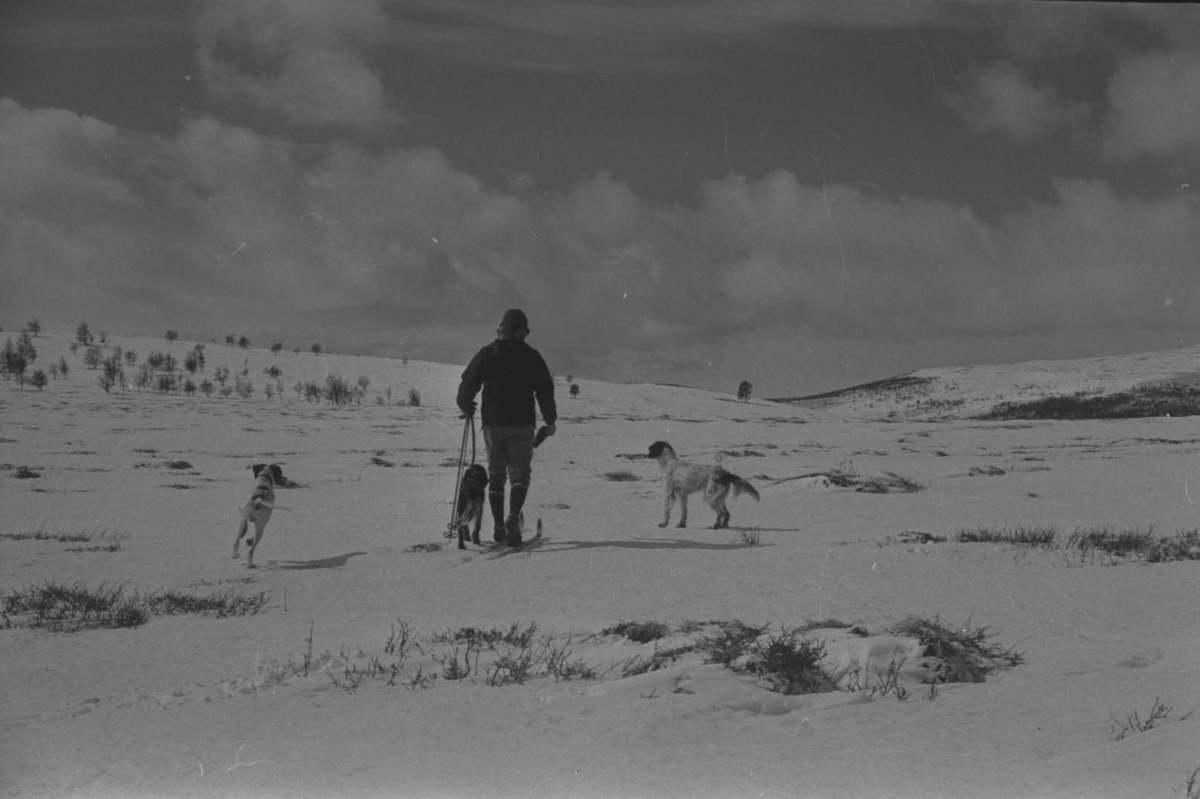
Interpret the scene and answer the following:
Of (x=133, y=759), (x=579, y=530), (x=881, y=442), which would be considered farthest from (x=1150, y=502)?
(x=881, y=442)

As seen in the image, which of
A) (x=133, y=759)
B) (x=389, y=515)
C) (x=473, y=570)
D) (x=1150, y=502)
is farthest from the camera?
(x=1150, y=502)

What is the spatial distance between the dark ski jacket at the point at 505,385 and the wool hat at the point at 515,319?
0.57 ft

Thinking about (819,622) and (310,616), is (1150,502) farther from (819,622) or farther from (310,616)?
(310,616)

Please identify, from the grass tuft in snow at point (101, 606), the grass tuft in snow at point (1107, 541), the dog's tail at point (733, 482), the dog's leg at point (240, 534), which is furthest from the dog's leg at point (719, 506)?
the grass tuft in snow at point (101, 606)

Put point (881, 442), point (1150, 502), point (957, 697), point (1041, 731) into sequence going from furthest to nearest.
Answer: point (881, 442)
point (1150, 502)
point (957, 697)
point (1041, 731)

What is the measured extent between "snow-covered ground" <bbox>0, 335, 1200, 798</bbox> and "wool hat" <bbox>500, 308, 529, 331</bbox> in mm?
2275

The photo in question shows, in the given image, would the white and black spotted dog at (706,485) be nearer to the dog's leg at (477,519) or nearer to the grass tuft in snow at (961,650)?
the dog's leg at (477,519)

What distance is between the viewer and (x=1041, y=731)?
3016mm

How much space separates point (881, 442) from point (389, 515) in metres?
24.1

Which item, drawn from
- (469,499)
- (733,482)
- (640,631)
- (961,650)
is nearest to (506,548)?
(469,499)

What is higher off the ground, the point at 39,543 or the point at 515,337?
the point at 515,337

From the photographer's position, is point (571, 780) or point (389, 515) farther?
point (389, 515)

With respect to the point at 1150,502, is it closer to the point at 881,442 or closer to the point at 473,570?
the point at 473,570

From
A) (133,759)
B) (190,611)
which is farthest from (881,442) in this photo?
(133,759)
